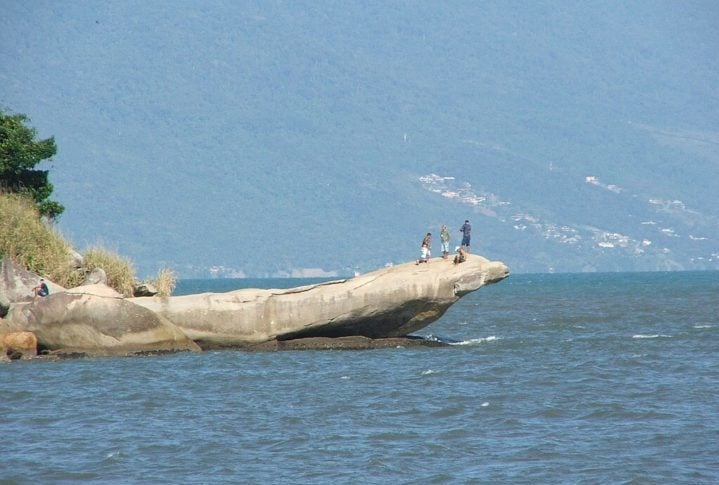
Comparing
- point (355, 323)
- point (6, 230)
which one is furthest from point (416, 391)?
point (6, 230)

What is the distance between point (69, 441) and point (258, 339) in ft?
46.1

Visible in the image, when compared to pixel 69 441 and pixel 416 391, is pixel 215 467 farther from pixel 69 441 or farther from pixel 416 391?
pixel 416 391

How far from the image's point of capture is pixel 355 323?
128 ft

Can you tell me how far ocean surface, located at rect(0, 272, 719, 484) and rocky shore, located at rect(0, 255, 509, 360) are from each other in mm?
562

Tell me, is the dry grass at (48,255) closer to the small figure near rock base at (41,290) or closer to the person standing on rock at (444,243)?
the small figure near rock base at (41,290)

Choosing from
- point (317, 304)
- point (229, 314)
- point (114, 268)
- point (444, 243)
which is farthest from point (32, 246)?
point (444, 243)

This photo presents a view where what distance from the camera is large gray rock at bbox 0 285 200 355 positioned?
3656cm

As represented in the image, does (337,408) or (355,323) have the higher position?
(355,323)

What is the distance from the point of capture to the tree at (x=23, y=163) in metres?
46.5

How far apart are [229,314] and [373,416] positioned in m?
11.9

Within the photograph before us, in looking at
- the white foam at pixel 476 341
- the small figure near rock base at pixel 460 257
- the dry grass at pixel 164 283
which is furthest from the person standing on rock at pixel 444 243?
the dry grass at pixel 164 283

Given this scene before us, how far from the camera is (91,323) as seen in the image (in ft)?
121

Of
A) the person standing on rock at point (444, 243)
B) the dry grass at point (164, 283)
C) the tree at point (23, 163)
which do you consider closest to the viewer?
the person standing on rock at point (444, 243)

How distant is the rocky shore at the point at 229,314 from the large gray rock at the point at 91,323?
3cm
